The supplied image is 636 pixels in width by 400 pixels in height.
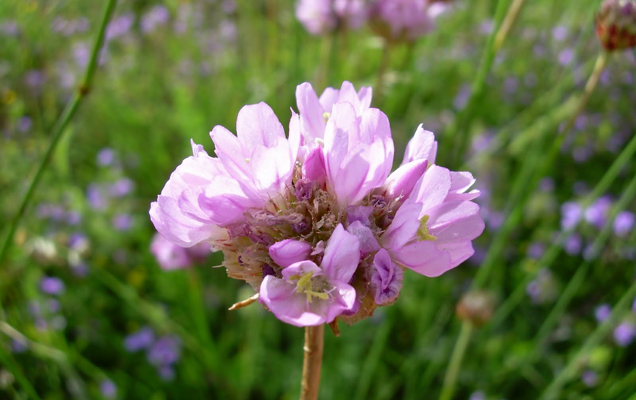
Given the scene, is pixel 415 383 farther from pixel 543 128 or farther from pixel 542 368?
pixel 543 128

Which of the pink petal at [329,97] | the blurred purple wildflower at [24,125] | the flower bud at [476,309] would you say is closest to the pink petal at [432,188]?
the pink petal at [329,97]

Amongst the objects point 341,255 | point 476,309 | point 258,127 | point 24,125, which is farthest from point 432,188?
point 24,125

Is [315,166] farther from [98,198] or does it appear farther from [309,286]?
[98,198]

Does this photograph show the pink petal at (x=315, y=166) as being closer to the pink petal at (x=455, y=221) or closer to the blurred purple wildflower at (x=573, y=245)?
the pink petal at (x=455, y=221)

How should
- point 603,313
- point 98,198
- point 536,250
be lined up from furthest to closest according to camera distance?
point 98,198 → point 536,250 → point 603,313

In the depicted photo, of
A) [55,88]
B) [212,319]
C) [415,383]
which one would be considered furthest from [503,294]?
[55,88]

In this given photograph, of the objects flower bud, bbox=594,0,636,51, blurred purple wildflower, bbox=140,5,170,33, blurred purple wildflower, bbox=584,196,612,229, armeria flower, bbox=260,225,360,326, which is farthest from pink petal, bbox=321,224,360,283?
blurred purple wildflower, bbox=140,5,170,33

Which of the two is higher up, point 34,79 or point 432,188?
point 432,188
